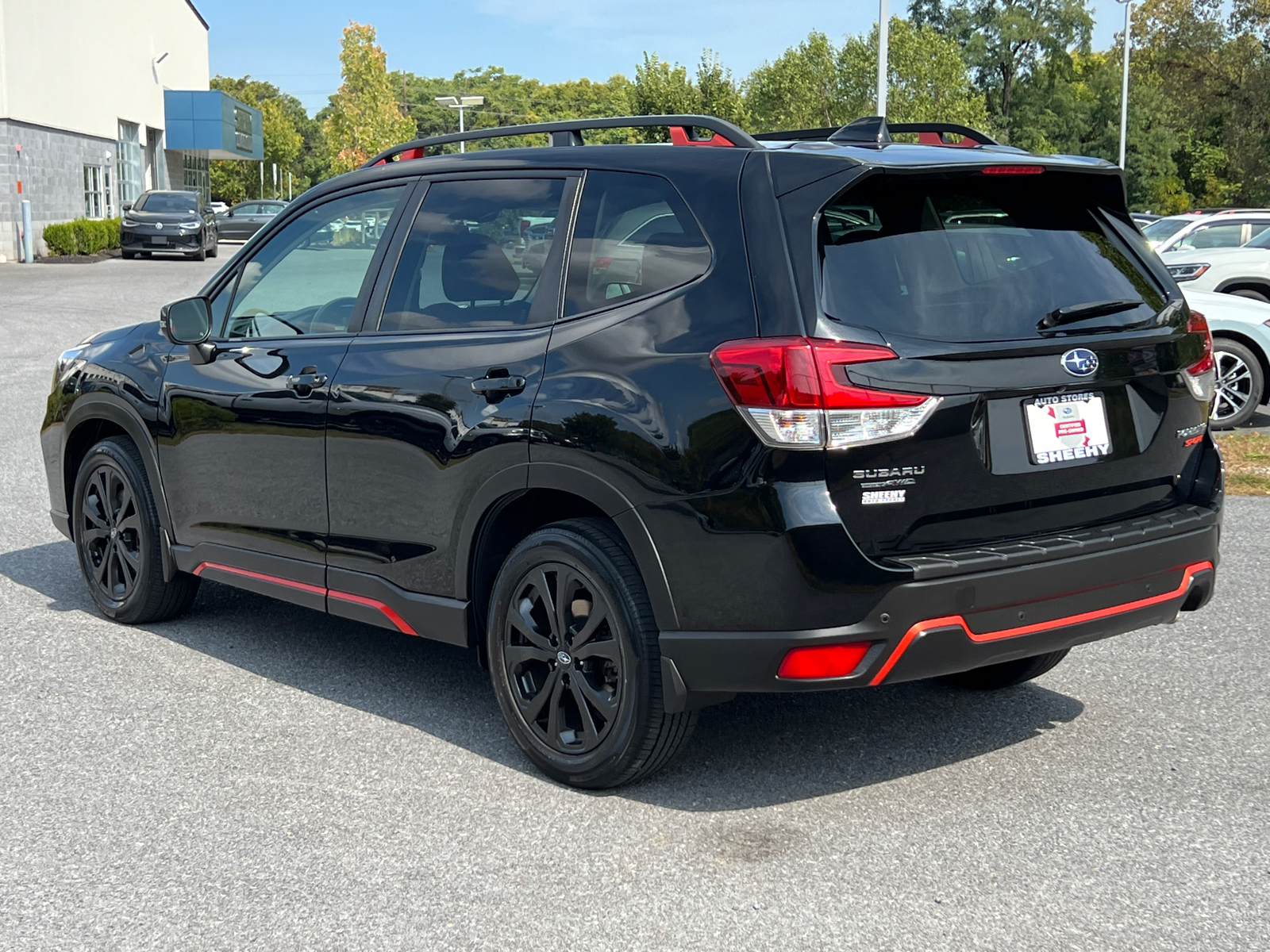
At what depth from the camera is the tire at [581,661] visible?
397 centimetres

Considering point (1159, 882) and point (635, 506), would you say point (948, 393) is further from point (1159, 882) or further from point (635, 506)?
point (1159, 882)

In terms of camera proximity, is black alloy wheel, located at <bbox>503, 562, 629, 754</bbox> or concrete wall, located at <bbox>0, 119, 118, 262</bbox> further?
concrete wall, located at <bbox>0, 119, 118, 262</bbox>

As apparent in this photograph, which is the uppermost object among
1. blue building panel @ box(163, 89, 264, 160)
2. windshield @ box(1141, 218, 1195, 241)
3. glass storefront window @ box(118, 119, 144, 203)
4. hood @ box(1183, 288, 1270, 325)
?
blue building panel @ box(163, 89, 264, 160)

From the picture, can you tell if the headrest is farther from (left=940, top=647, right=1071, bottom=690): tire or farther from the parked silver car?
the parked silver car

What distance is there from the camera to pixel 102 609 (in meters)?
6.14

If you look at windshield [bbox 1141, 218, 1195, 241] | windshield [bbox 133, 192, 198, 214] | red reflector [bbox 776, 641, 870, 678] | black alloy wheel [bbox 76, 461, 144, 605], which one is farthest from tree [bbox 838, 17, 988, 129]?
red reflector [bbox 776, 641, 870, 678]

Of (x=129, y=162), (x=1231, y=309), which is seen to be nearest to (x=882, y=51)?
(x=1231, y=309)

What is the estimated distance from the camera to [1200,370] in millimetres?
4348

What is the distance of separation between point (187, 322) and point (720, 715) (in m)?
2.47

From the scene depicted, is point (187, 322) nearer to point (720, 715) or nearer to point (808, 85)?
point (720, 715)

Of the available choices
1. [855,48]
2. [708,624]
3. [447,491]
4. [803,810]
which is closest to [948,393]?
[708,624]

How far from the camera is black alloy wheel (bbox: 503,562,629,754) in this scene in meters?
4.10

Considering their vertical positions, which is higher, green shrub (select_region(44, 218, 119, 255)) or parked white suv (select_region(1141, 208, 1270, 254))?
green shrub (select_region(44, 218, 119, 255))

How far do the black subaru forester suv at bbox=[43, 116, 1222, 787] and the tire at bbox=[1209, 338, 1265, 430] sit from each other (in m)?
8.03
